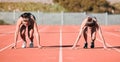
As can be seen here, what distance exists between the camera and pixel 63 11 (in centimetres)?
6334

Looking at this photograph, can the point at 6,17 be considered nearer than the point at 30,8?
Yes

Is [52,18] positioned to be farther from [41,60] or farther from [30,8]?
[41,60]

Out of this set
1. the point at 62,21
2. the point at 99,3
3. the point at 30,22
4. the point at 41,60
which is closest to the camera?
the point at 41,60

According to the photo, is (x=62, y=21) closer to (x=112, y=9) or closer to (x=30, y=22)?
(x=112, y=9)

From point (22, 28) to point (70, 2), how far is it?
49.0 m

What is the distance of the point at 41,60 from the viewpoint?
1201 cm

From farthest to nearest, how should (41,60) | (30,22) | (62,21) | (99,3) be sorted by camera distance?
(99,3) < (62,21) < (30,22) < (41,60)

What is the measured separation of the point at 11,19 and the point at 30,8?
10275mm

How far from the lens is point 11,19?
56312 mm

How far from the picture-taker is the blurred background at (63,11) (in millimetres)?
56000

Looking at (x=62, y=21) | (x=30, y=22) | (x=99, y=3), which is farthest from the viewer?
(x=99, y=3)

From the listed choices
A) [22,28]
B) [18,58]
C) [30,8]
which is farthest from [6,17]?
[18,58]

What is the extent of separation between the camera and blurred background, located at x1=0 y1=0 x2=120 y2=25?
56.0m

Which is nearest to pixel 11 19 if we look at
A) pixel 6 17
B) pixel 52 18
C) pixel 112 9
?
pixel 6 17
